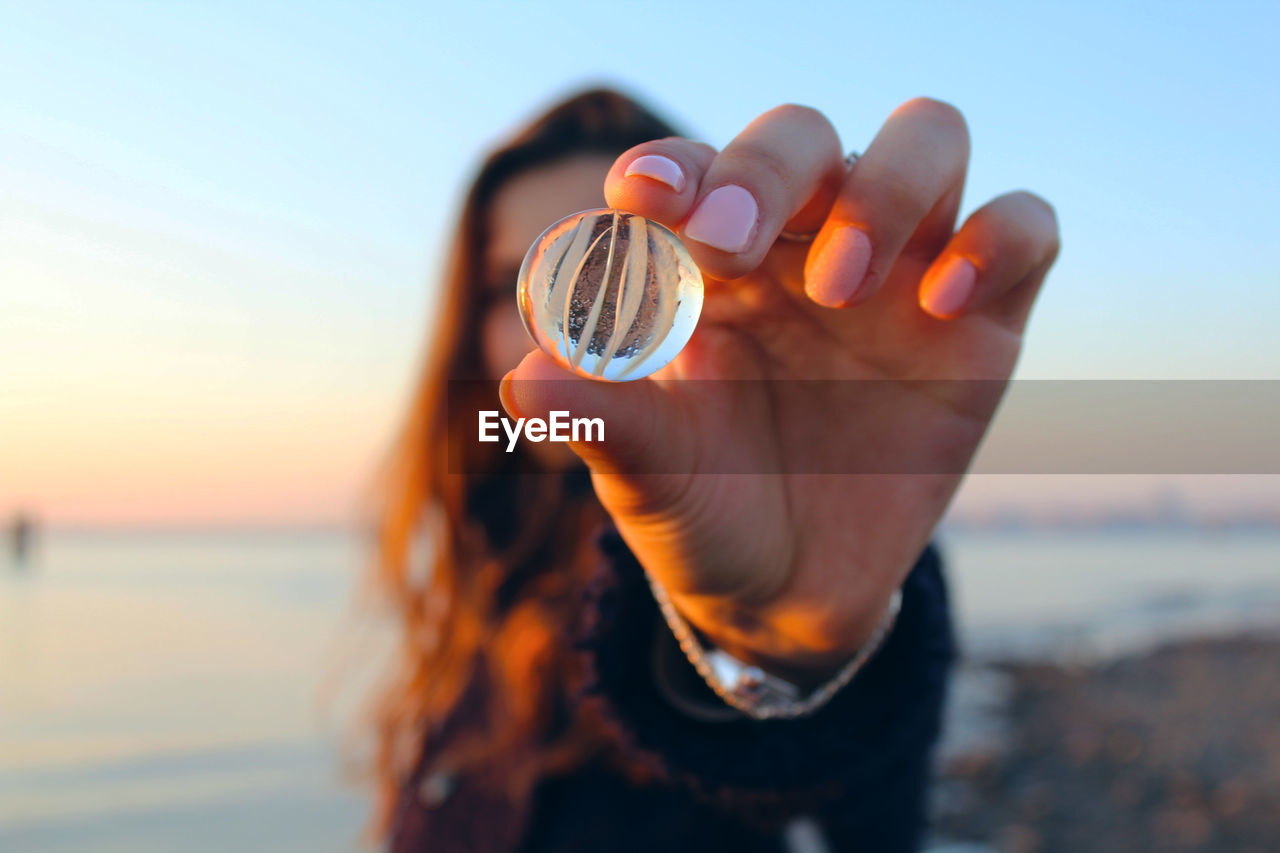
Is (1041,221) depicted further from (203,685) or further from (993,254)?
(203,685)

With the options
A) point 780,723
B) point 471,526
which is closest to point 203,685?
point 471,526

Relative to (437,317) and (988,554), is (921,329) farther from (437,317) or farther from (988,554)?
(988,554)

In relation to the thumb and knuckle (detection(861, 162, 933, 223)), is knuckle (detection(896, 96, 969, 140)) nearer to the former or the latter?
knuckle (detection(861, 162, 933, 223))

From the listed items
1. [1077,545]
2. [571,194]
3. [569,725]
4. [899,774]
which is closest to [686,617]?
[899,774]

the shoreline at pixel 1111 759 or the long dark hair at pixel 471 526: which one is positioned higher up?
the long dark hair at pixel 471 526

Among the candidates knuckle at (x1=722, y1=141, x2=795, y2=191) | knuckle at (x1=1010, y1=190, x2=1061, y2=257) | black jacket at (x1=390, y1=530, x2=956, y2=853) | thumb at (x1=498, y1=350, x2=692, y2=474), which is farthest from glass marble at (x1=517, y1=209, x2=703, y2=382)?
black jacket at (x1=390, y1=530, x2=956, y2=853)

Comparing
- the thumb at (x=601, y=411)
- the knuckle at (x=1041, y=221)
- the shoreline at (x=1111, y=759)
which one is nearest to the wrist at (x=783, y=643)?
the thumb at (x=601, y=411)

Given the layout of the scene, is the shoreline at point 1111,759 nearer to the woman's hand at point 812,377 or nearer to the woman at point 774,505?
the woman at point 774,505

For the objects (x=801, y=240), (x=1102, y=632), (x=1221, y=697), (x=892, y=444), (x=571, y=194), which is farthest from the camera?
(x=1102, y=632)
